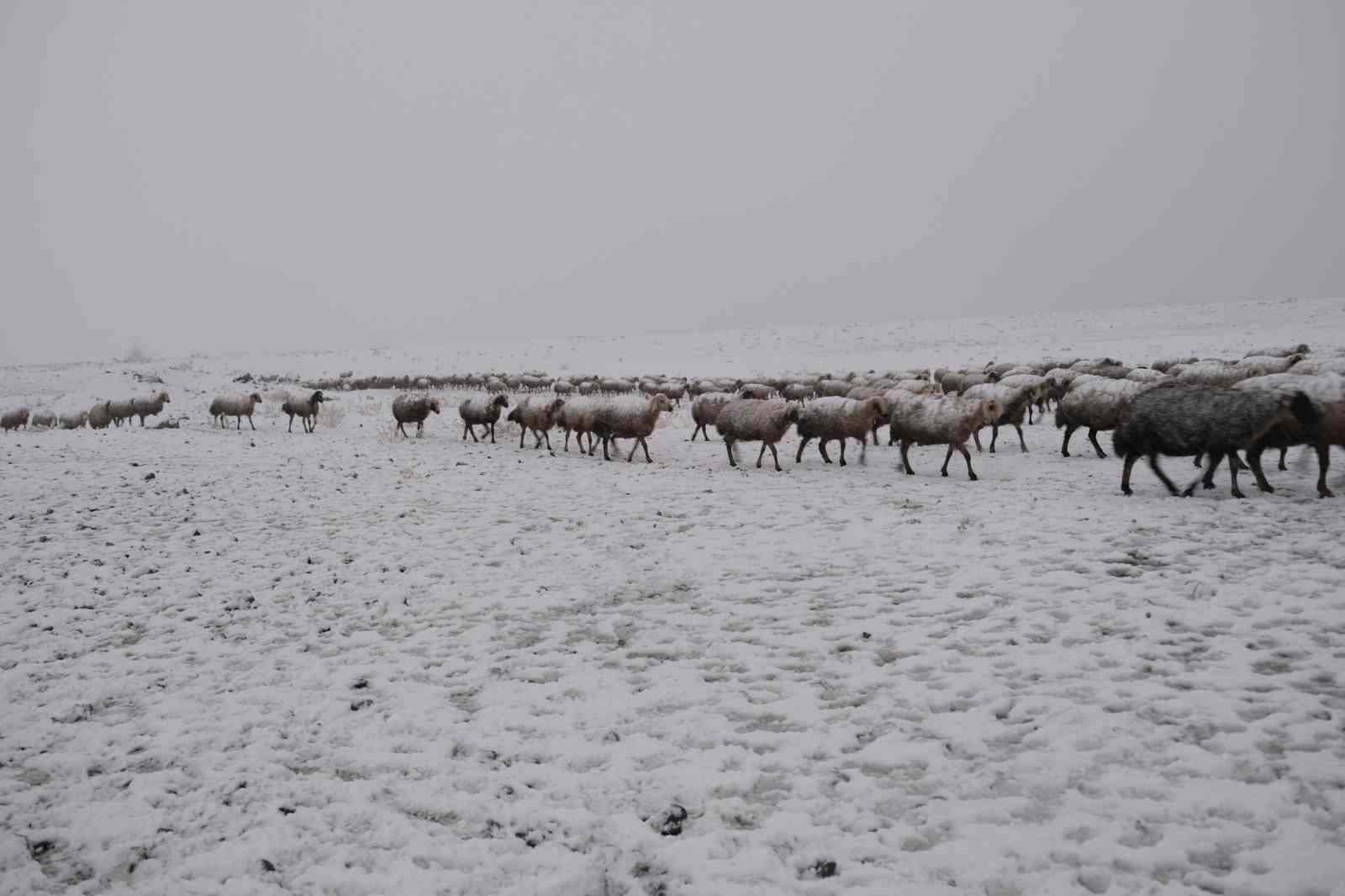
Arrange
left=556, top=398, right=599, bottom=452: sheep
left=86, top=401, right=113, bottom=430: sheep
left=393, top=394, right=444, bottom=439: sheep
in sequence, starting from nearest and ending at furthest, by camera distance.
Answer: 1. left=556, top=398, right=599, bottom=452: sheep
2. left=393, top=394, right=444, bottom=439: sheep
3. left=86, top=401, right=113, bottom=430: sheep

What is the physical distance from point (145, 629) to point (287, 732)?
3.58 m

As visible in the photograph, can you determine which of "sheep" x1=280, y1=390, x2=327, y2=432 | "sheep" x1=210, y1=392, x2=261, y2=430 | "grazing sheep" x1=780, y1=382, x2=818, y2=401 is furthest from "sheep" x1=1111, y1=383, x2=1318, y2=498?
"sheep" x1=210, y1=392, x2=261, y2=430

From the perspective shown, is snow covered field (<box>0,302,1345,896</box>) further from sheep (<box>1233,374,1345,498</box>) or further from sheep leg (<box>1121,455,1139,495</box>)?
sheep (<box>1233,374,1345,498</box>)

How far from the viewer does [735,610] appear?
727cm

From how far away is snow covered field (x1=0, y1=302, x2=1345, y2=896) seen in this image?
382 centimetres

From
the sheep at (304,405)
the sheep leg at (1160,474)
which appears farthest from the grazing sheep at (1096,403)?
the sheep at (304,405)

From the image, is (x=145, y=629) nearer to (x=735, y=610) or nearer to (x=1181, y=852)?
(x=735, y=610)

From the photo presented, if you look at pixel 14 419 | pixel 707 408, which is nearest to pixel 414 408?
pixel 707 408

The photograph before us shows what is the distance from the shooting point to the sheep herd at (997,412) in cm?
945

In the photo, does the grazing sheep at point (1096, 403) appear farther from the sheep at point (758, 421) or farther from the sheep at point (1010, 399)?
the sheep at point (758, 421)

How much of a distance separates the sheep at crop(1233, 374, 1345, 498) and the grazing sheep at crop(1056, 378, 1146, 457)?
4057 millimetres

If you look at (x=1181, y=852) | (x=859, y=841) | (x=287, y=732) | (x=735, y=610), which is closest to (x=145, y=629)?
(x=287, y=732)

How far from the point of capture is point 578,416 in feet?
60.1

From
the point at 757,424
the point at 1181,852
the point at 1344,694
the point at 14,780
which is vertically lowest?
the point at 14,780
